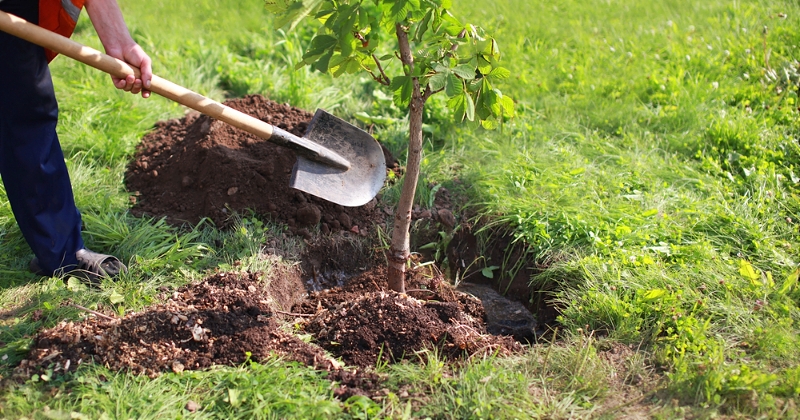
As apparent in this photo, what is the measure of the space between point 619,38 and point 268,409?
4.56m

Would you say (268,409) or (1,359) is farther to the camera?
(1,359)

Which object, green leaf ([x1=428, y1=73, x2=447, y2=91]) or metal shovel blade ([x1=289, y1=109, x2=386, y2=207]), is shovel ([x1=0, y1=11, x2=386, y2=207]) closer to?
metal shovel blade ([x1=289, y1=109, x2=386, y2=207])

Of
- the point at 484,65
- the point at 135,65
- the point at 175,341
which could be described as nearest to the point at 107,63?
the point at 135,65

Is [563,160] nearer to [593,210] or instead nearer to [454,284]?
[593,210]

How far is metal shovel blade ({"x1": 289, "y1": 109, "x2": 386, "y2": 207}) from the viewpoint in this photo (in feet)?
11.1

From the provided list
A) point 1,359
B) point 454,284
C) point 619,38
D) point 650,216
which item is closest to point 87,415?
point 1,359

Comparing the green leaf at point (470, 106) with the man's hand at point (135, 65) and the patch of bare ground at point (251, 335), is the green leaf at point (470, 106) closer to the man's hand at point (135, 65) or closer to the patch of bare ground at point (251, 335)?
the patch of bare ground at point (251, 335)

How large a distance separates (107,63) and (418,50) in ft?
4.52

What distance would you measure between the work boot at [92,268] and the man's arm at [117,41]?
901 mm

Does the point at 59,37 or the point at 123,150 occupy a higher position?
the point at 59,37

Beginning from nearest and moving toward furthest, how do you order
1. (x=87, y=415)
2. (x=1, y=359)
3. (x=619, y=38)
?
(x=87, y=415) → (x=1, y=359) → (x=619, y=38)

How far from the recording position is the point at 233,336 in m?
2.79

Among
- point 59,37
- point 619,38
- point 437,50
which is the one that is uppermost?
point 619,38

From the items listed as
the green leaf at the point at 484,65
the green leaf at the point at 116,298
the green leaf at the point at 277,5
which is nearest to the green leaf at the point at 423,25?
the green leaf at the point at 484,65
